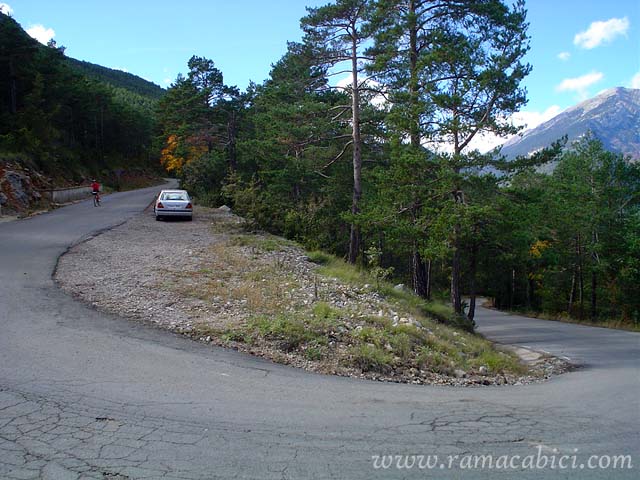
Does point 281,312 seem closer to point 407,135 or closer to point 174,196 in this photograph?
point 407,135

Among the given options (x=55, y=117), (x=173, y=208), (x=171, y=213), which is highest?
(x=55, y=117)

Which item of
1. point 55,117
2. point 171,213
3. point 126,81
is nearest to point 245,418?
point 171,213

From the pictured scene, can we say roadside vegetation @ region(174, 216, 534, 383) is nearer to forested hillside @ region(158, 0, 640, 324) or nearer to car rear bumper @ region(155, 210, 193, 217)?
forested hillside @ region(158, 0, 640, 324)

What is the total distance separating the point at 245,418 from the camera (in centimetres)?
462

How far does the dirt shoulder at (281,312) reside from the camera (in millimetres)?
7465

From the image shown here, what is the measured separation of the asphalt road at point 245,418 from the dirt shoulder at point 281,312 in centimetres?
74

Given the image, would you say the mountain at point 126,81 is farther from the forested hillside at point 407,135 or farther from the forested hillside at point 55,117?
the forested hillside at point 407,135

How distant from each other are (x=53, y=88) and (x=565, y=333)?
49.9 metres

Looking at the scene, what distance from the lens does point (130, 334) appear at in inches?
288

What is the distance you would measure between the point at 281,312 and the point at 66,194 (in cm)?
3091

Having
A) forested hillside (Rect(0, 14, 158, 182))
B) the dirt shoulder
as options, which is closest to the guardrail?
forested hillside (Rect(0, 14, 158, 182))

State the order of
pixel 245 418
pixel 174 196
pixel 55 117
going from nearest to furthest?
pixel 245 418 < pixel 174 196 < pixel 55 117

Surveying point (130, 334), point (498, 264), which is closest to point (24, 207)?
point (130, 334)

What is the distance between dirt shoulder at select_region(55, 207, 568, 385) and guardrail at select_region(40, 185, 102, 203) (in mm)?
18924
